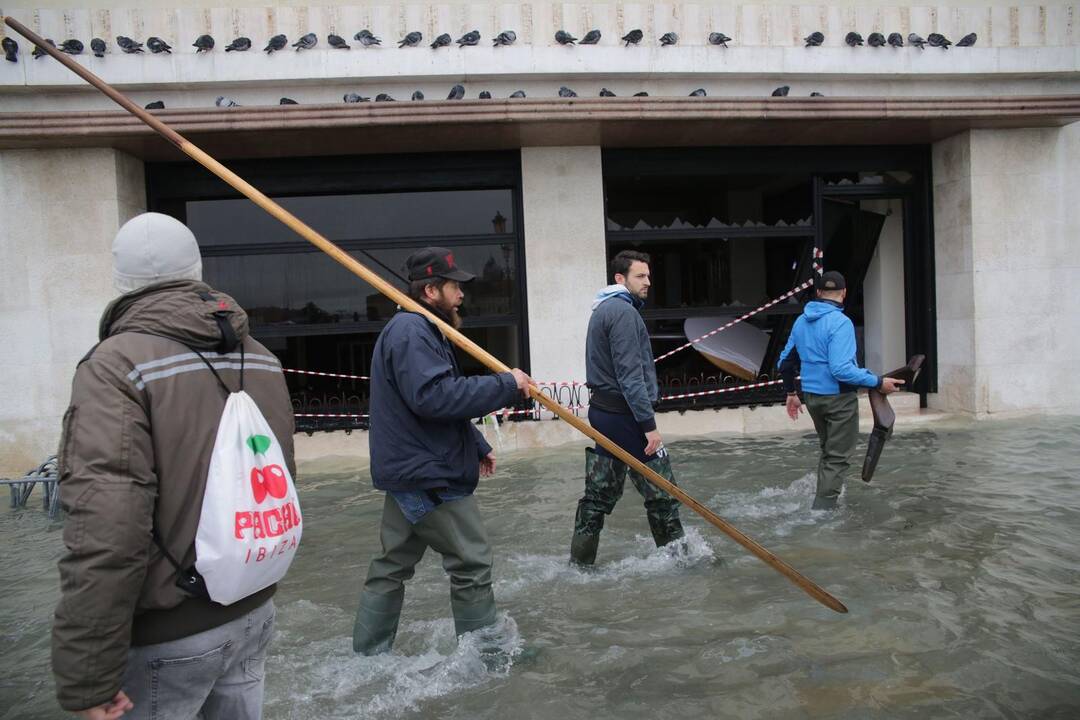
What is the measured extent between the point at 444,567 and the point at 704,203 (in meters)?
8.30

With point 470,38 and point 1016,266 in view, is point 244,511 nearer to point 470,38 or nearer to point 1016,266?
point 470,38

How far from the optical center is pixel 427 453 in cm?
369

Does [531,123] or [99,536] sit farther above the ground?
[531,123]

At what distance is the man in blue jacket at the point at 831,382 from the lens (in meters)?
6.21

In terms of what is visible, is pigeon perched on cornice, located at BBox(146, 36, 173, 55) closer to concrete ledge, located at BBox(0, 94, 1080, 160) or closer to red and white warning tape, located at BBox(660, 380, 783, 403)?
concrete ledge, located at BBox(0, 94, 1080, 160)

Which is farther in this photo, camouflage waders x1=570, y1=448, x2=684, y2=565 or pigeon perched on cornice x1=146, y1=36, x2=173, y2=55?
pigeon perched on cornice x1=146, y1=36, x2=173, y2=55

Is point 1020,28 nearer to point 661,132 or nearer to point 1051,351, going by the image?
point 1051,351

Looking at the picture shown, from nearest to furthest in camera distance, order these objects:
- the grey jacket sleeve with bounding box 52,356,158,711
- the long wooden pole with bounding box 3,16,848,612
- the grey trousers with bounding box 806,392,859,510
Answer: the grey jacket sleeve with bounding box 52,356,158,711 → the long wooden pole with bounding box 3,16,848,612 → the grey trousers with bounding box 806,392,859,510

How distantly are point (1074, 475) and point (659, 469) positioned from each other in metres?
4.43

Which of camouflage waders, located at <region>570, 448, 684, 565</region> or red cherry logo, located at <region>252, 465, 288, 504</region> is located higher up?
red cherry logo, located at <region>252, 465, 288, 504</region>

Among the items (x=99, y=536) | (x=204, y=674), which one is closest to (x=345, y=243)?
(x=204, y=674)

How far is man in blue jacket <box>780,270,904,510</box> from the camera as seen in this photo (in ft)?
20.4

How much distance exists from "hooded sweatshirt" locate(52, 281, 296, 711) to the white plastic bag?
0.14 feet

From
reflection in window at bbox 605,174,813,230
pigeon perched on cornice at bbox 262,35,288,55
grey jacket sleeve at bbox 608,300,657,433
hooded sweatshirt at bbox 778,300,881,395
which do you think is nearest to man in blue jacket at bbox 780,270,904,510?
hooded sweatshirt at bbox 778,300,881,395
